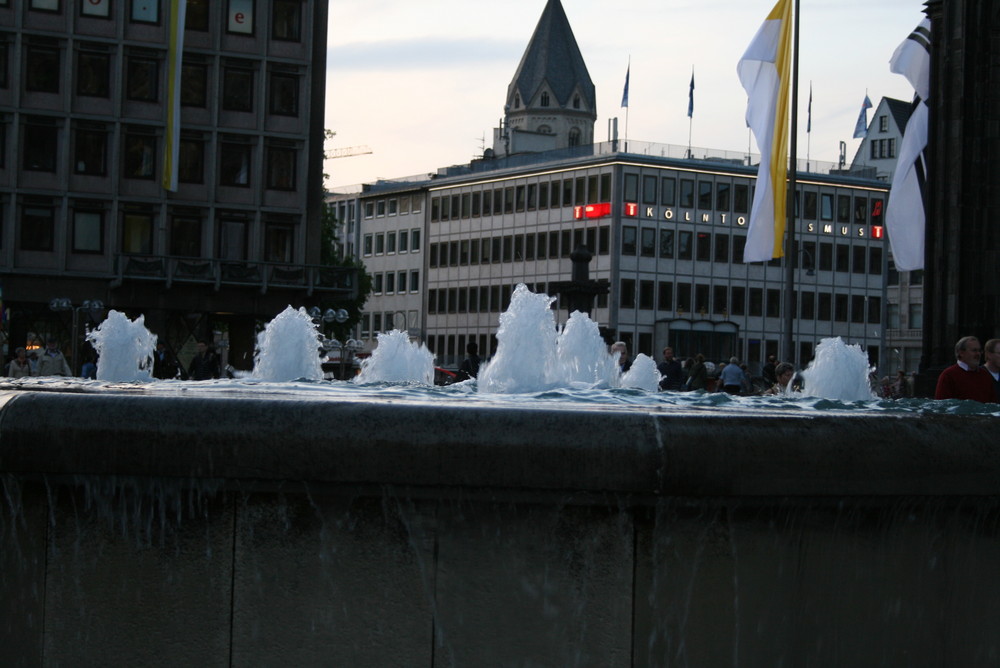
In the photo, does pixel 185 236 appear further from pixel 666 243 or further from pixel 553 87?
pixel 553 87

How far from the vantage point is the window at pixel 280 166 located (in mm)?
62938

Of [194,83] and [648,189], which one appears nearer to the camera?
[194,83]

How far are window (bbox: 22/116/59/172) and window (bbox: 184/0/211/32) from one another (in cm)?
652

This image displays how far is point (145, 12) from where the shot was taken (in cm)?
6078

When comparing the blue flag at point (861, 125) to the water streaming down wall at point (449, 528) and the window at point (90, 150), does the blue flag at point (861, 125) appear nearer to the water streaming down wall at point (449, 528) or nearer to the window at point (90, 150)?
the window at point (90, 150)

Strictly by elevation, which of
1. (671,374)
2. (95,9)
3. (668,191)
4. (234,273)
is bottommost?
(671,374)

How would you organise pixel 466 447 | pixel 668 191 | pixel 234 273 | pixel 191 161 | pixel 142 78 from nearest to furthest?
1. pixel 466 447
2. pixel 234 273
3. pixel 142 78
4. pixel 191 161
5. pixel 668 191

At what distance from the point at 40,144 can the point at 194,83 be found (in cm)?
625

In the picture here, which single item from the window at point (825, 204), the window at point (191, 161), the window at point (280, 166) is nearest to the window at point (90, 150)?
the window at point (191, 161)

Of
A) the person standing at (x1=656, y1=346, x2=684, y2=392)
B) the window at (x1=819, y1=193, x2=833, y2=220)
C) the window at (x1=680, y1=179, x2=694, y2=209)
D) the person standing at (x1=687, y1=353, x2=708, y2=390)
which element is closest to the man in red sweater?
the person standing at (x1=656, y1=346, x2=684, y2=392)

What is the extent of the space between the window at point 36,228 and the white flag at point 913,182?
121 ft

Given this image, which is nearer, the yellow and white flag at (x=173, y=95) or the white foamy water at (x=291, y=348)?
the white foamy water at (x=291, y=348)

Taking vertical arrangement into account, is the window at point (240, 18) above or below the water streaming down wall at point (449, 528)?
above

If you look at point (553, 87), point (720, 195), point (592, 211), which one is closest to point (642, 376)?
point (592, 211)
